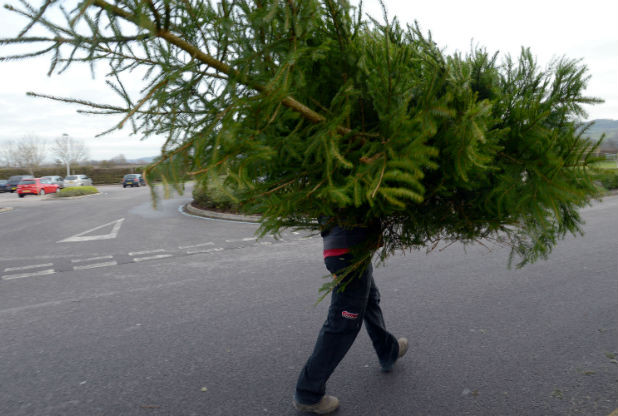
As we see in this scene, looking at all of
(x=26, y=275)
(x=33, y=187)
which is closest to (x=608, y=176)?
(x=26, y=275)

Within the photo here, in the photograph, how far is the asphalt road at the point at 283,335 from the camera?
283 centimetres

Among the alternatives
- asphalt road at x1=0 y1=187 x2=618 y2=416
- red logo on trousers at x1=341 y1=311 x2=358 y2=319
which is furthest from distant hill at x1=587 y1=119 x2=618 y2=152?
red logo on trousers at x1=341 y1=311 x2=358 y2=319

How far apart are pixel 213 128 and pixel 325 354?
61.8 inches

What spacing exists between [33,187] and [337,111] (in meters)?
33.3

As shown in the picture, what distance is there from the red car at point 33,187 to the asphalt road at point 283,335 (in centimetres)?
2602

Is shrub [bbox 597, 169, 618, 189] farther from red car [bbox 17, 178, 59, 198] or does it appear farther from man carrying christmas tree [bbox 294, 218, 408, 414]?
red car [bbox 17, 178, 59, 198]

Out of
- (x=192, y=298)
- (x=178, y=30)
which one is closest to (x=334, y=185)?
(x=178, y=30)

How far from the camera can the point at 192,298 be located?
4941 millimetres

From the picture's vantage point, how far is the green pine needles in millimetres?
1503

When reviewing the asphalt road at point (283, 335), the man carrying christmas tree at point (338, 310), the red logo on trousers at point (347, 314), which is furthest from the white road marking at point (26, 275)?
the red logo on trousers at point (347, 314)

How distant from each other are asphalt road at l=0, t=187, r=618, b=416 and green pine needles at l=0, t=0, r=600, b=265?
1.38ft

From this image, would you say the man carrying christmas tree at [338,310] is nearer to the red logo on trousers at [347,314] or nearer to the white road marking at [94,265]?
the red logo on trousers at [347,314]

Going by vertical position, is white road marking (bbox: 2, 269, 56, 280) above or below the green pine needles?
below

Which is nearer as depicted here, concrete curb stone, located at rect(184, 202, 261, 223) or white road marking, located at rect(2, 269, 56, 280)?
white road marking, located at rect(2, 269, 56, 280)
